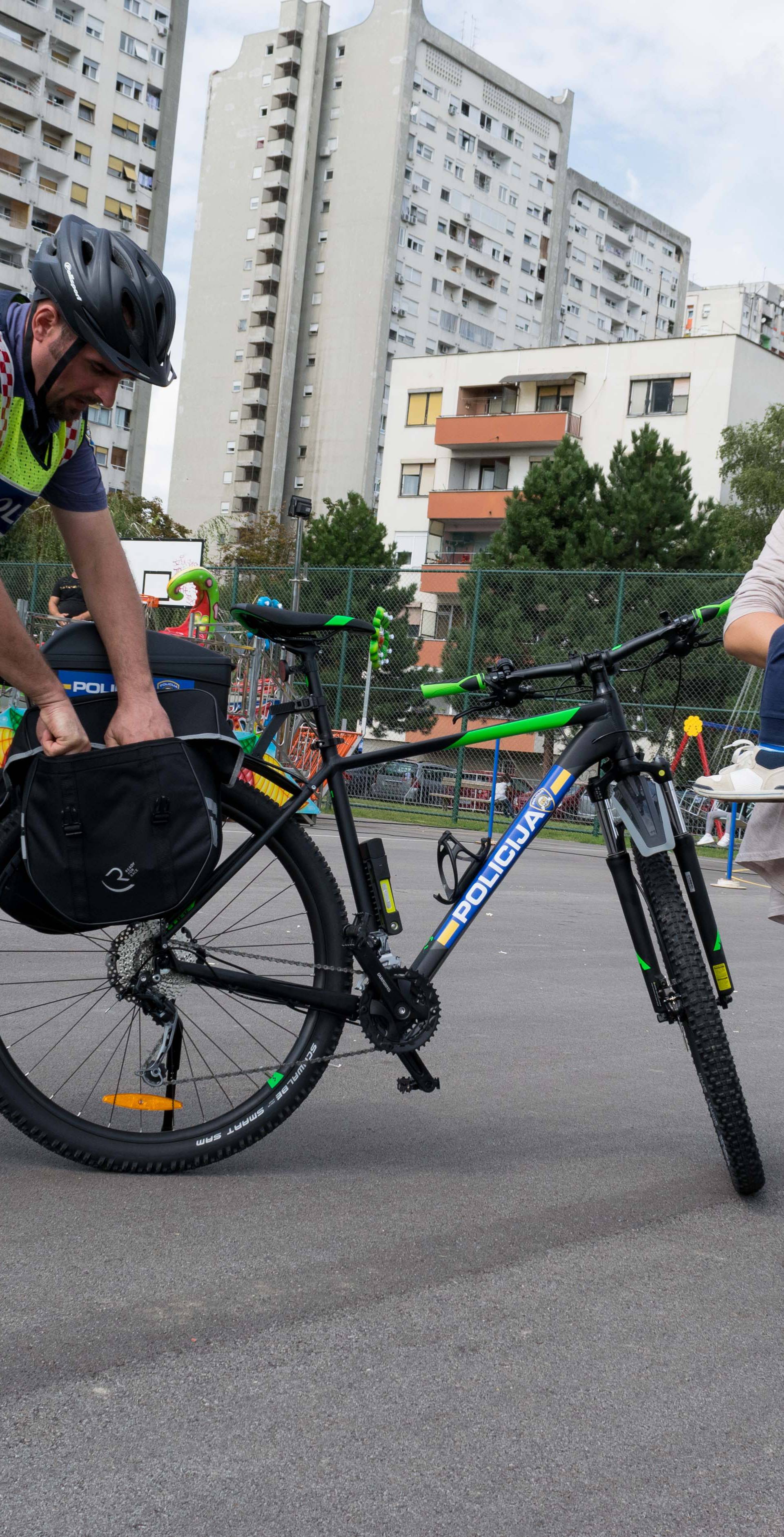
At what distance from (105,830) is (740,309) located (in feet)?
425

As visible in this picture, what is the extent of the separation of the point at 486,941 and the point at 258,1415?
5.68m

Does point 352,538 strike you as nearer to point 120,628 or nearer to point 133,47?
point 133,47

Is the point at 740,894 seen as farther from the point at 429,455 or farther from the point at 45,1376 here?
the point at 429,455

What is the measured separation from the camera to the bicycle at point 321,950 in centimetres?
330

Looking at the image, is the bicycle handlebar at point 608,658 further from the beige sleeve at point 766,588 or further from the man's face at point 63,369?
the man's face at point 63,369

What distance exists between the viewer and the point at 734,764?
2879 mm

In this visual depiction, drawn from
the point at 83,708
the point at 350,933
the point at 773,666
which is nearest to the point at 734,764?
the point at 773,666

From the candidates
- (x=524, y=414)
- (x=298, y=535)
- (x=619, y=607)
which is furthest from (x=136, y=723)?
(x=524, y=414)

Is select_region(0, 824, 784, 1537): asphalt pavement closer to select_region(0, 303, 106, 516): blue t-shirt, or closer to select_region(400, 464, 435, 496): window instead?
select_region(0, 303, 106, 516): blue t-shirt

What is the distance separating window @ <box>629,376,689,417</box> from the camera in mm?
55562

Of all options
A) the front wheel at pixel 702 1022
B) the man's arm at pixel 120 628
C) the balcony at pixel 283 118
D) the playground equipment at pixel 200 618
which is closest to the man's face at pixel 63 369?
the man's arm at pixel 120 628

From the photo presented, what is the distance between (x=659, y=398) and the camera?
185 feet

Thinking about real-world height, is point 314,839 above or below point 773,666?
below

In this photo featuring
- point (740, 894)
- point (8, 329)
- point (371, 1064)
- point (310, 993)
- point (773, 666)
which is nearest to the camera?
point (773, 666)
